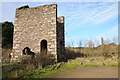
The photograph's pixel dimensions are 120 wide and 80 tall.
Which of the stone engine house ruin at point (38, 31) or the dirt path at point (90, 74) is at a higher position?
the stone engine house ruin at point (38, 31)

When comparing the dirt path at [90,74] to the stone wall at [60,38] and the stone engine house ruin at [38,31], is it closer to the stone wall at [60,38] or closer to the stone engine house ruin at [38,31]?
the stone engine house ruin at [38,31]

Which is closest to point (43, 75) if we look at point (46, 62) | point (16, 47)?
point (46, 62)

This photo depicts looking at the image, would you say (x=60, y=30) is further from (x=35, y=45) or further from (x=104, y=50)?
(x=104, y=50)

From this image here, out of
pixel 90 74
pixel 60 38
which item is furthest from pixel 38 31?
pixel 90 74

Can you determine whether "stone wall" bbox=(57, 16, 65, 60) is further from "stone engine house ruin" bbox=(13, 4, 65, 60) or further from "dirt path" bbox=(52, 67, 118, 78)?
"dirt path" bbox=(52, 67, 118, 78)

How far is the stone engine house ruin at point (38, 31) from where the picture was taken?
56.4 feet

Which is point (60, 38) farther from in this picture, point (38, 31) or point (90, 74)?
point (90, 74)

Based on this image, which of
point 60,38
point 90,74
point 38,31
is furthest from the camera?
point 60,38

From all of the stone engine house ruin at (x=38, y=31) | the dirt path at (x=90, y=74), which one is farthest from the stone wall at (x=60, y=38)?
the dirt path at (x=90, y=74)

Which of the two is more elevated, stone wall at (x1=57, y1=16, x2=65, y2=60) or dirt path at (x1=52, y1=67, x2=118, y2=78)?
stone wall at (x1=57, y1=16, x2=65, y2=60)

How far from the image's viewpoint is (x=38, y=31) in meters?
17.8

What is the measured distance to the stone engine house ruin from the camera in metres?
17.2

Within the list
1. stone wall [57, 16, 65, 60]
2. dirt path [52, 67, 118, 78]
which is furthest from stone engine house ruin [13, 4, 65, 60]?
dirt path [52, 67, 118, 78]

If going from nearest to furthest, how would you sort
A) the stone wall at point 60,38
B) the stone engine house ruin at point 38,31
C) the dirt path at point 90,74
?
the dirt path at point 90,74 < the stone engine house ruin at point 38,31 < the stone wall at point 60,38
